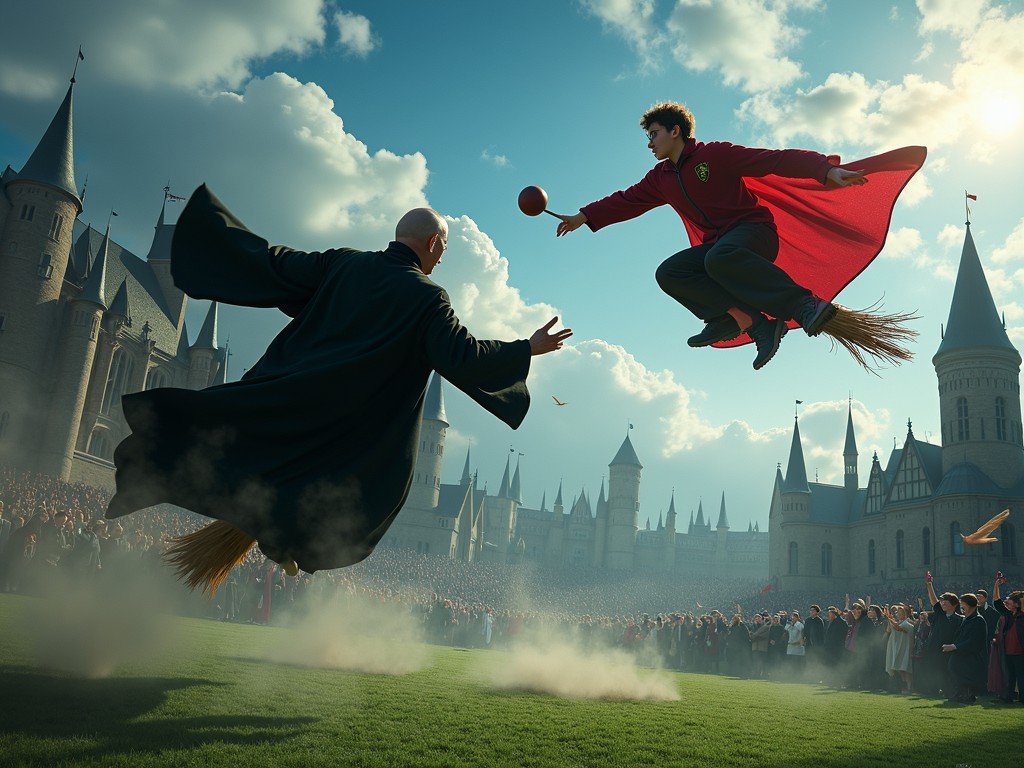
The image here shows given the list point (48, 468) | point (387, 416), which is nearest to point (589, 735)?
point (387, 416)

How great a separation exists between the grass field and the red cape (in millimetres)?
3542

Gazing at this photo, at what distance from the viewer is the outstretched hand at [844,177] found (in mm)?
5516

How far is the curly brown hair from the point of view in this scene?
6.23 m

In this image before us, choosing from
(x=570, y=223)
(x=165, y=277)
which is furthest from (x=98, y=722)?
(x=165, y=277)

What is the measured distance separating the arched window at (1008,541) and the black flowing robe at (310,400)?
66938 millimetres

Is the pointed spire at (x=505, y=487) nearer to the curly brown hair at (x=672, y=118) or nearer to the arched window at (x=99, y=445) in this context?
the arched window at (x=99, y=445)

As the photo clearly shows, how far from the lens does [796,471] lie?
8762 centimetres

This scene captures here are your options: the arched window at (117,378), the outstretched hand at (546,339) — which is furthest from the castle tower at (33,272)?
the outstretched hand at (546,339)

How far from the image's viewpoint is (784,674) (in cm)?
2442

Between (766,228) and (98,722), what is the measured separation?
19.5ft

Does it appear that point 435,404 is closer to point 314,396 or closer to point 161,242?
point 161,242

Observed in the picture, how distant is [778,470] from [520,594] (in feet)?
152

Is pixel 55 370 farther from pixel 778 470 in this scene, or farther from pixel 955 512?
pixel 778 470

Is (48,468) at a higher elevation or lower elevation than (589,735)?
higher
